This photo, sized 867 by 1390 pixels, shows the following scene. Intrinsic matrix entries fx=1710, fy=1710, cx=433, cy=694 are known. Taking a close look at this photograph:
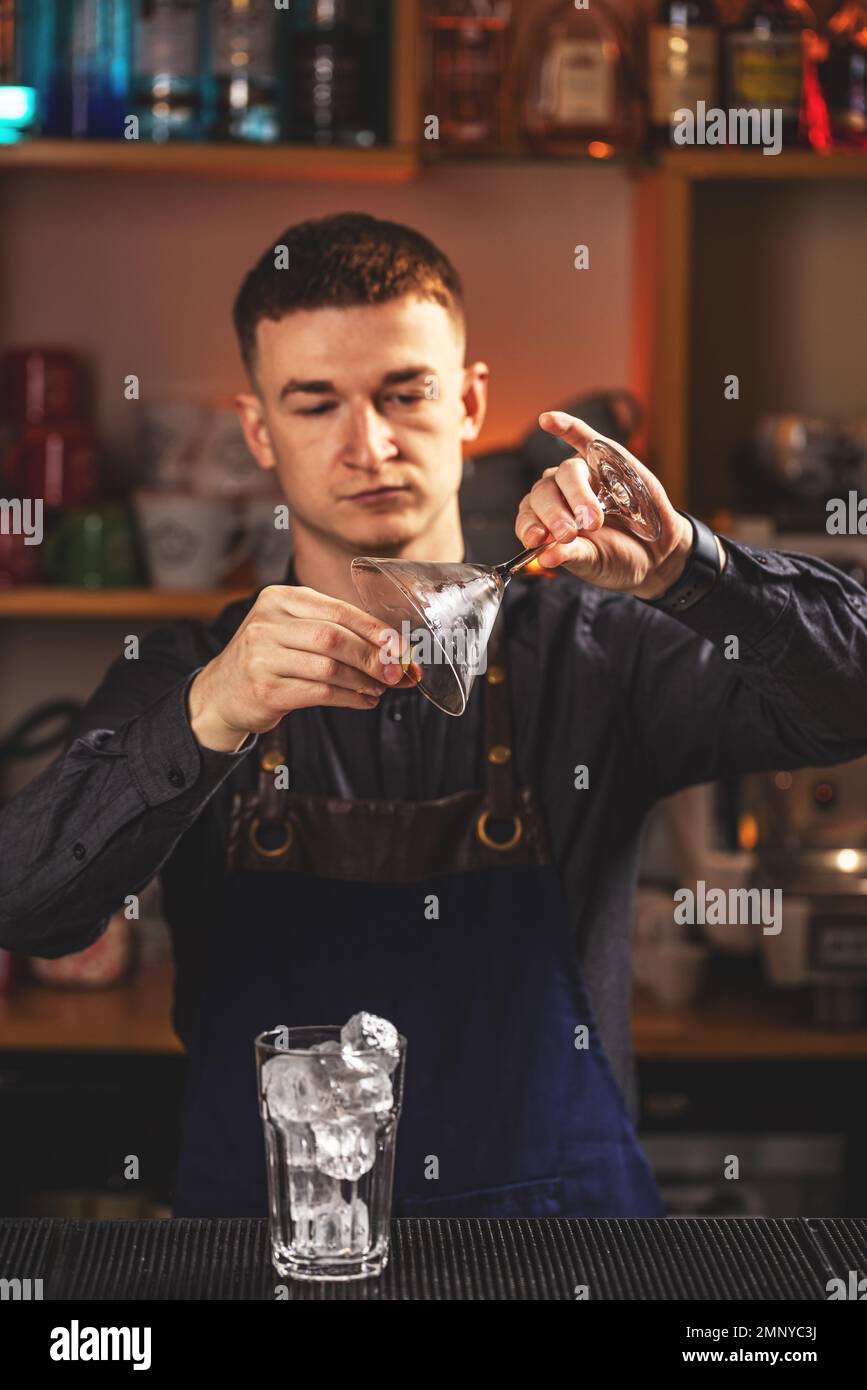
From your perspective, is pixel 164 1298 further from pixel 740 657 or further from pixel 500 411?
pixel 500 411

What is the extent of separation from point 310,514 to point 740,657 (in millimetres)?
424

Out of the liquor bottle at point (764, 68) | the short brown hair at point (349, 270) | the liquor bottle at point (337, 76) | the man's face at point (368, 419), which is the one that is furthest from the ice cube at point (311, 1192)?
the liquor bottle at point (764, 68)

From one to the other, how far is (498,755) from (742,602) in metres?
0.34

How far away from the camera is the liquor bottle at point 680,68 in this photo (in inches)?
91.5

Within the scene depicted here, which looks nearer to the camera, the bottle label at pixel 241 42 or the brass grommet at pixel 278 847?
the brass grommet at pixel 278 847

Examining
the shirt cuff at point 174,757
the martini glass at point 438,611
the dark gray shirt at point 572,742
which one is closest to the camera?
the martini glass at point 438,611

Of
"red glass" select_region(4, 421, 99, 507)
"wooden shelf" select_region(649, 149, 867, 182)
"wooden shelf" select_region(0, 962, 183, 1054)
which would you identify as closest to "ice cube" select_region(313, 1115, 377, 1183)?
"wooden shelf" select_region(0, 962, 183, 1054)

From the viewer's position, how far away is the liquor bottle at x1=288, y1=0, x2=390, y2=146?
91.6 inches

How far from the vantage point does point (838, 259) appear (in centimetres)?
262

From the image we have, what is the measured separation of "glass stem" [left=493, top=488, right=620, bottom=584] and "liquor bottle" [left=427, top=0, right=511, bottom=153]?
1.30m

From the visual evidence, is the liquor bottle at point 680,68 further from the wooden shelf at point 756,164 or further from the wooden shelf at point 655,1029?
the wooden shelf at point 655,1029

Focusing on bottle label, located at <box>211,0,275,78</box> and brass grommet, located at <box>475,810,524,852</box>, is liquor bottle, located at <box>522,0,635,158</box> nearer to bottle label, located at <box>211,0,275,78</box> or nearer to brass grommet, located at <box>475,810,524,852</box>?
bottle label, located at <box>211,0,275,78</box>

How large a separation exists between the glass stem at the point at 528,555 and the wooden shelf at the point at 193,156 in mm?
1238

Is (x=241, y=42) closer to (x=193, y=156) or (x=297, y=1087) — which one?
(x=193, y=156)
